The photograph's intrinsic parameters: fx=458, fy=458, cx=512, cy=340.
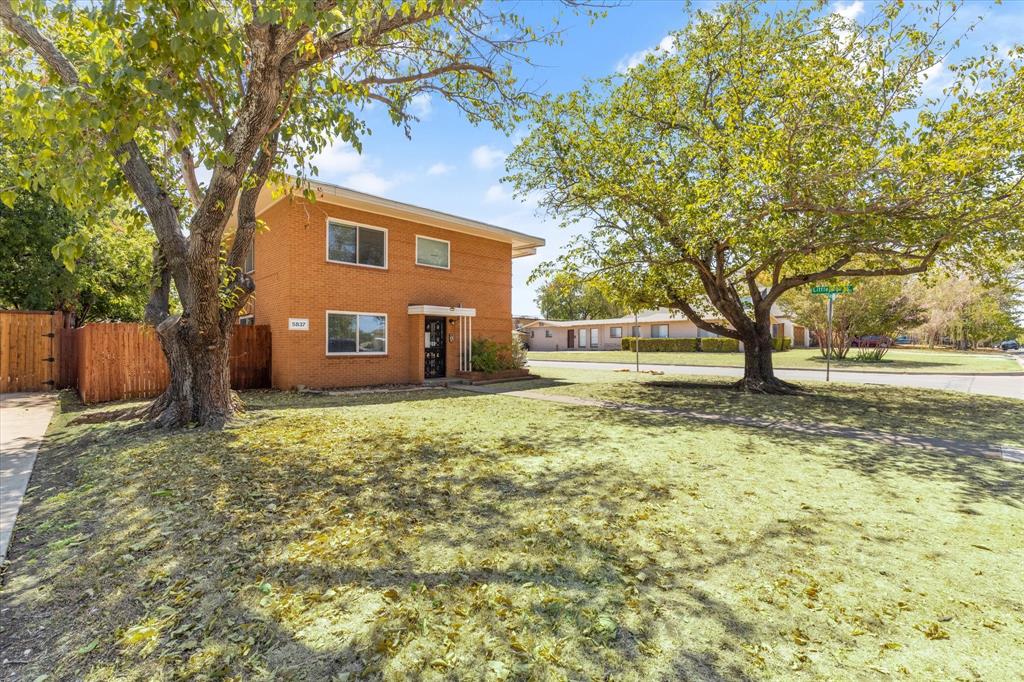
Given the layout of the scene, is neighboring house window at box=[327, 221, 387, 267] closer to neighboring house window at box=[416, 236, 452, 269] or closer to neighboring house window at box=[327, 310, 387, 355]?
neighboring house window at box=[416, 236, 452, 269]

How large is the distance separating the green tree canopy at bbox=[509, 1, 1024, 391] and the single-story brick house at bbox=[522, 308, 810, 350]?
968 inches

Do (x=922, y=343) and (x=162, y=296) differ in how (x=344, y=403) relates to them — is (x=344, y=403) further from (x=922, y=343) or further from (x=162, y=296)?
(x=922, y=343)

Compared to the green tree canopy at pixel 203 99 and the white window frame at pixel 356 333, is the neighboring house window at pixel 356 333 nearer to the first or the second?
the white window frame at pixel 356 333

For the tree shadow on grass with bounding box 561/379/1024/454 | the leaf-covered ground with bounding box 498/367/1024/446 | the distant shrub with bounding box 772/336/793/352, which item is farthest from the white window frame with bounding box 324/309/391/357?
the distant shrub with bounding box 772/336/793/352

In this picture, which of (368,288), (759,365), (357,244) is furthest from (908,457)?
(357,244)

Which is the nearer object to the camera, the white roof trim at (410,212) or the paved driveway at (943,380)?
the white roof trim at (410,212)

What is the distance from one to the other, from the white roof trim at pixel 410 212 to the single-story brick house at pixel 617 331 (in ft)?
68.5

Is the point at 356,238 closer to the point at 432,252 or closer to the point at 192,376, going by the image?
the point at 432,252

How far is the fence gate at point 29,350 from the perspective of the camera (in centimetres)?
1243

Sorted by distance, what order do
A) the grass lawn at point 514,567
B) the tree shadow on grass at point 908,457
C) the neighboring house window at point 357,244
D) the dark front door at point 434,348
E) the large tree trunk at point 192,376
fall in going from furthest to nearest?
the dark front door at point 434,348
the neighboring house window at point 357,244
the large tree trunk at point 192,376
the tree shadow on grass at point 908,457
the grass lawn at point 514,567

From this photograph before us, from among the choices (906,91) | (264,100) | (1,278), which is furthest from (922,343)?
(1,278)

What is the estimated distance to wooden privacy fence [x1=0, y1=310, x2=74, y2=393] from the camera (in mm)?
12438

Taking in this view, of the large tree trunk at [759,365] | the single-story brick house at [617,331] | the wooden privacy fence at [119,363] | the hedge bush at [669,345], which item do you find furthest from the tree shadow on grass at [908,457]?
the hedge bush at [669,345]

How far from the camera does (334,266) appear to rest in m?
13.2
